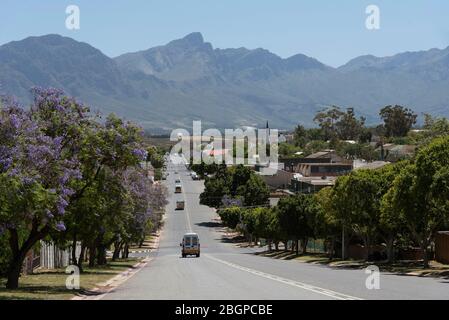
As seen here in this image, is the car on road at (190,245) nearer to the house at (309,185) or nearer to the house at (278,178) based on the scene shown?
the house at (309,185)

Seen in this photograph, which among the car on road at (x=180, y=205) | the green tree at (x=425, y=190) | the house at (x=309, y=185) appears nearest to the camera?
the green tree at (x=425, y=190)

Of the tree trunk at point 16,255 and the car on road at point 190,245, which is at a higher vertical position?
the tree trunk at point 16,255

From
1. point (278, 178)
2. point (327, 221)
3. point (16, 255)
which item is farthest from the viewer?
point (278, 178)

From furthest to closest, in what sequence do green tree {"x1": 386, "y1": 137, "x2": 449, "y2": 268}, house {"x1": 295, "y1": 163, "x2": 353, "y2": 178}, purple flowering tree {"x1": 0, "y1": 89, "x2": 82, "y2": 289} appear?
house {"x1": 295, "y1": 163, "x2": 353, "y2": 178} < green tree {"x1": 386, "y1": 137, "x2": 449, "y2": 268} < purple flowering tree {"x1": 0, "y1": 89, "x2": 82, "y2": 289}

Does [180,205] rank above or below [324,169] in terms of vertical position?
below

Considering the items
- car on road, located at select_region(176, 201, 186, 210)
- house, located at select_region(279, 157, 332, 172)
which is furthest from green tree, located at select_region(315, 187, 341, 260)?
house, located at select_region(279, 157, 332, 172)

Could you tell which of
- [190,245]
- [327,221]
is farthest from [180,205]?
[327,221]

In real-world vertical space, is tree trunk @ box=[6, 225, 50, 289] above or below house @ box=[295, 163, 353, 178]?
below

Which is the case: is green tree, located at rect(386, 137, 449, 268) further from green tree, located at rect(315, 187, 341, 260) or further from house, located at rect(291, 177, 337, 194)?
house, located at rect(291, 177, 337, 194)

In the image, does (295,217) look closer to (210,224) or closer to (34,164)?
(34,164)

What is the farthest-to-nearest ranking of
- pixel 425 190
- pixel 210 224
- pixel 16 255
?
pixel 210 224 → pixel 425 190 → pixel 16 255

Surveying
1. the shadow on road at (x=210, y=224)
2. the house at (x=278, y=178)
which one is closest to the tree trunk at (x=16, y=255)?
the shadow on road at (x=210, y=224)

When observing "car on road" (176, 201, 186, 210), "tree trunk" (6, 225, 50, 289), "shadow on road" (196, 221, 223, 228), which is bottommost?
"shadow on road" (196, 221, 223, 228)

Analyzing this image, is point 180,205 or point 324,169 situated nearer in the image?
point 324,169
